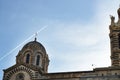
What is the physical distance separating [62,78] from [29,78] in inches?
165

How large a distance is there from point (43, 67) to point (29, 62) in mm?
2250

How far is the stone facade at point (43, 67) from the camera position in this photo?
Answer: 38594 millimetres

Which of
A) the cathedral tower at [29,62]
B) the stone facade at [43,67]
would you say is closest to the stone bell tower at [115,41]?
the stone facade at [43,67]

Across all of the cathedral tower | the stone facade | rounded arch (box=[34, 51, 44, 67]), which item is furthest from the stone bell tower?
rounded arch (box=[34, 51, 44, 67])

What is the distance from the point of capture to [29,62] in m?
44.9

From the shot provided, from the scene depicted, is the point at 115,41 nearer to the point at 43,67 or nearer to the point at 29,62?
the point at 43,67

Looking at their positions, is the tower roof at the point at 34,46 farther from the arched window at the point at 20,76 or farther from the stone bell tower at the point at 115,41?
the stone bell tower at the point at 115,41

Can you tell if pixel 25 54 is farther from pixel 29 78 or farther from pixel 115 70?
pixel 115 70

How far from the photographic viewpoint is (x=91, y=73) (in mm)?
39000

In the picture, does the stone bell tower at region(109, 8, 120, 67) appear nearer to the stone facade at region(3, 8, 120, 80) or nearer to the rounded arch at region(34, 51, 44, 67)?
the stone facade at region(3, 8, 120, 80)

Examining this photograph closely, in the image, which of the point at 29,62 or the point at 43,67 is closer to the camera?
the point at 29,62

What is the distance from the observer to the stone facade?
3859 cm

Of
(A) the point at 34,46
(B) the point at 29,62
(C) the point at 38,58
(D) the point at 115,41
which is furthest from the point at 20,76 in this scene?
(D) the point at 115,41

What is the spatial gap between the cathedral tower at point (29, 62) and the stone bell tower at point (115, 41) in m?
9.51
